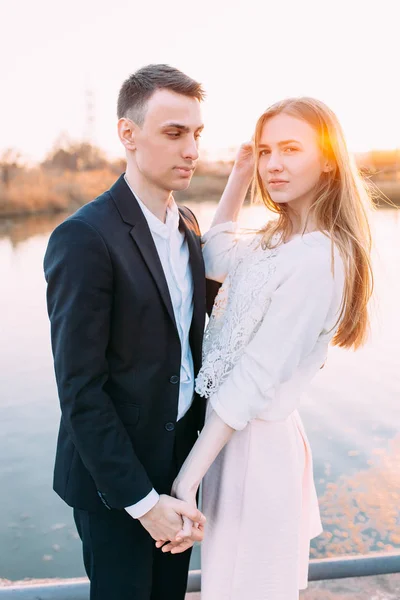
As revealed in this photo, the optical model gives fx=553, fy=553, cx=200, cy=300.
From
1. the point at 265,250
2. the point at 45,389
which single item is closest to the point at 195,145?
the point at 265,250

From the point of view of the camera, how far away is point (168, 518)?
56.1 inches

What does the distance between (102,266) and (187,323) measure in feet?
1.22

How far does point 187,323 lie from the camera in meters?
1.61

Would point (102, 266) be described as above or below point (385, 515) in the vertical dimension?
above

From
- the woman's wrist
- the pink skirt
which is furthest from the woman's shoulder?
the woman's wrist

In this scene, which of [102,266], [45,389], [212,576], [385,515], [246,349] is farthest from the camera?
[45,389]

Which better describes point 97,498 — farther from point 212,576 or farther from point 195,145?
point 195,145

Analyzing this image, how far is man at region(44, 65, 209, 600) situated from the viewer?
1340 mm

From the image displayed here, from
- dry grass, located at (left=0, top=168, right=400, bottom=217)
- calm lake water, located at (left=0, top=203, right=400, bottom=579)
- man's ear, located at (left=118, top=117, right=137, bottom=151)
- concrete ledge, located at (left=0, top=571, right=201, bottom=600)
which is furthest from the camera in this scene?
dry grass, located at (left=0, top=168, right=400, bottom=217)

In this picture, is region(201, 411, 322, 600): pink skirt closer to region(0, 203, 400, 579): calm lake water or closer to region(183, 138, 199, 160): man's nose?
region(0, 203, 400, 579): calm lake water

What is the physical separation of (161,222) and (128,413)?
0.54 meters

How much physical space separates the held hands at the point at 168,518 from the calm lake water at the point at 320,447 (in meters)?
0.78

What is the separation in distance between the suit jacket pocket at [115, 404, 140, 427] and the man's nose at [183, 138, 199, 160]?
69 cm

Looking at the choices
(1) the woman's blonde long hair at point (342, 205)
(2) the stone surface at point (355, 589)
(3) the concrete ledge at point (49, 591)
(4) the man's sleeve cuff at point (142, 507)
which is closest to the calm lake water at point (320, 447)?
(1) the woman's blonde long hair at point (342, 205)
